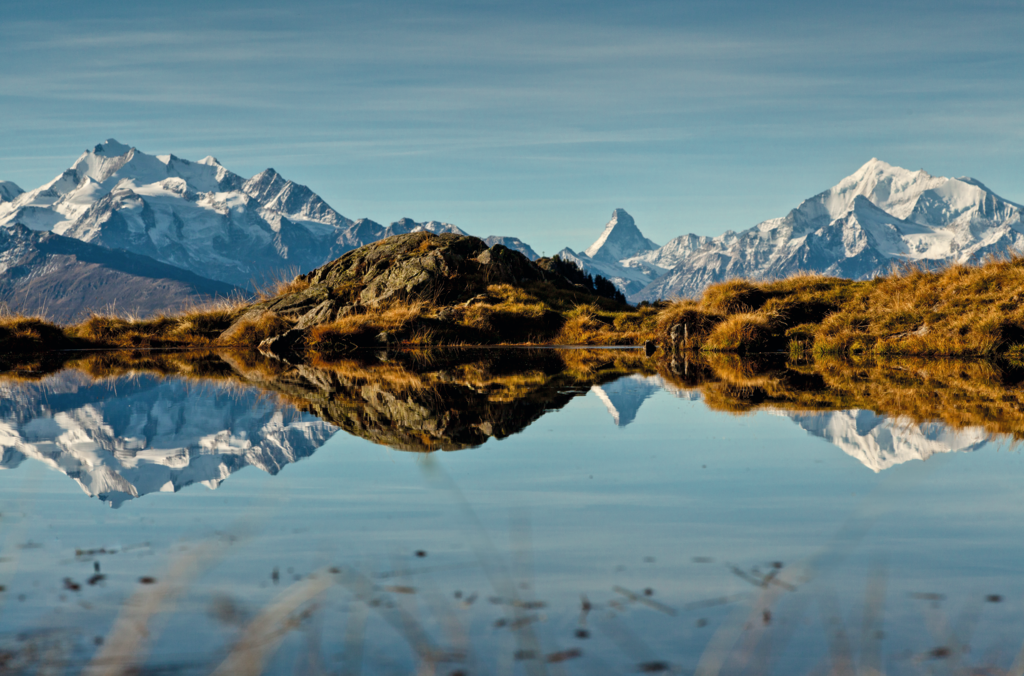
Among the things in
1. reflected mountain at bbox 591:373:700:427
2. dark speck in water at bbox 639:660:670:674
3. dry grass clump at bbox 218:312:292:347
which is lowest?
dark speck in water at bbox 639:660:670:674

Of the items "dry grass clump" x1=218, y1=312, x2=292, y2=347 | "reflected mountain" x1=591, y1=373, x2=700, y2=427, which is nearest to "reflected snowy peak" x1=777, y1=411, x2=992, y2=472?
"reflected mountain" x1=591, y1=373, x2=700, y2=427

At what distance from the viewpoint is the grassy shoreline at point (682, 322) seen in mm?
20500

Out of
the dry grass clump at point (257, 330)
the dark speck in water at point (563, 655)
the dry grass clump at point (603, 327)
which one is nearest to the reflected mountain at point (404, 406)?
the dark speck in water at point (563, 655)

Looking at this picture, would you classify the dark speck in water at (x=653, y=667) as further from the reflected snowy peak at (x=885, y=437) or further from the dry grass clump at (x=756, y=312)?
the dry grass clump at (x=756, y=312)

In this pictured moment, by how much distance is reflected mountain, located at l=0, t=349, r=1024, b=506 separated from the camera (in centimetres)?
676

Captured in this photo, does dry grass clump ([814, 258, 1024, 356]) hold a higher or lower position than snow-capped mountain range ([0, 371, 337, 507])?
higher

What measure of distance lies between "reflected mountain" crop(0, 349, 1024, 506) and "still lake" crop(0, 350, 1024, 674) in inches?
3.0

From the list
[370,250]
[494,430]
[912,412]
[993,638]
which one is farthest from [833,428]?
[370,250]

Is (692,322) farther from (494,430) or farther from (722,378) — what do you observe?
(494,430)

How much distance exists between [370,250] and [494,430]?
95.8 feet

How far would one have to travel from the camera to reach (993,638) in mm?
2977

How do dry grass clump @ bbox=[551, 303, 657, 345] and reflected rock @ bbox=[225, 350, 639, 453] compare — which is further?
dry grass clump @ bbox=[551, 303, 657, 345]

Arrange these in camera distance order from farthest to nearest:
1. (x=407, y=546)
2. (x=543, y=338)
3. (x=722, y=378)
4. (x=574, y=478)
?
(x=543, y=338) < (x=722, y=378) < (x=574, y=478) < (x=407, y=546)

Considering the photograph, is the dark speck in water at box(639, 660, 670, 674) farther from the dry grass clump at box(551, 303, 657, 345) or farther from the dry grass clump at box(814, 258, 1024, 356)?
the dry grass clump at box(551, 303, 657, 345)
